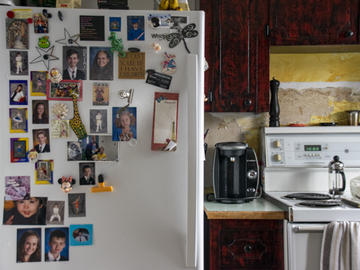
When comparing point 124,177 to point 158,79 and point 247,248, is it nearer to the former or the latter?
point 158,79

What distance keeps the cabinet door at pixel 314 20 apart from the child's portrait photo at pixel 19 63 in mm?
1277

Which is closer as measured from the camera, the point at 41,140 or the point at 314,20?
the point at 41,140

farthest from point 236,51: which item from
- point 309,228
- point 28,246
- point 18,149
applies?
point 28,246

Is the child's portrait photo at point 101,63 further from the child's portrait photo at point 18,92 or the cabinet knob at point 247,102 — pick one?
the cabinet knob at point 247,102

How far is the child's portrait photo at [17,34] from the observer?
3.75 ft

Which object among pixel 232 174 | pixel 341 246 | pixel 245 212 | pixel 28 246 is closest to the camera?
pixel 28 246

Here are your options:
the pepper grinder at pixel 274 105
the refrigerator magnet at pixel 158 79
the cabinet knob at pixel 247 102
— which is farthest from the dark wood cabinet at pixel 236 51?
the refrigerator magnet at pixel 158 79

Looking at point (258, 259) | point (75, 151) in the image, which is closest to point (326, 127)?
point (258, 259)

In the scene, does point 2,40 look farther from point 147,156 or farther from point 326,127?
point 326,127

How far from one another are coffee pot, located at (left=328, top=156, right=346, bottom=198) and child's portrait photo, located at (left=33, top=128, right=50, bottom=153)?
4.80 feet

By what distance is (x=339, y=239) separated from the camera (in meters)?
1.38

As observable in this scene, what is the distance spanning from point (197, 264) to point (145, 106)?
603mm

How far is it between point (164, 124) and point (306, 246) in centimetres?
87

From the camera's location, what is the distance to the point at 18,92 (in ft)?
3.75
